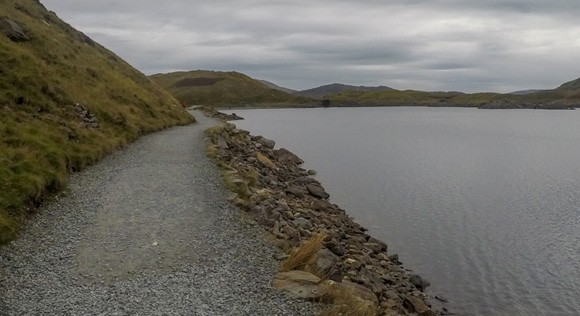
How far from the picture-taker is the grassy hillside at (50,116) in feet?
60.3

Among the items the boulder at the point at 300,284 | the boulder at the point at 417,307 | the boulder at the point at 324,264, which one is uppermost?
the boulder at the point at 300,284

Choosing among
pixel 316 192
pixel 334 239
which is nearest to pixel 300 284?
pixel 334 239

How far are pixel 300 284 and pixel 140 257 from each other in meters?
4.73

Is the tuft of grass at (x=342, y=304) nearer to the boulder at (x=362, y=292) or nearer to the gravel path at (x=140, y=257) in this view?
the gravel path at (x=140, y=257)

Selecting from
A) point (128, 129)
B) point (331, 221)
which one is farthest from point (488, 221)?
point (128, 129)

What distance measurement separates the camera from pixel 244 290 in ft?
41.1

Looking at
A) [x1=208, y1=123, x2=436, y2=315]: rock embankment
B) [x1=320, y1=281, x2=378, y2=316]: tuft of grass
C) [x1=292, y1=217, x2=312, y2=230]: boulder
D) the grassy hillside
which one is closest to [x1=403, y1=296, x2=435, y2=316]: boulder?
[x1=208, y1=123, x2=436, y2=315]: rock embankment

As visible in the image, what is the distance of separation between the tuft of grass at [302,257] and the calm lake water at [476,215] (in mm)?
7308

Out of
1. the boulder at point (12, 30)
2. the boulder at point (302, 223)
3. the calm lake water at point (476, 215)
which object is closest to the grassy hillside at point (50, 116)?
the boulder at point (12, 30)

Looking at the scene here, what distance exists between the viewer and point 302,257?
1467 centimetres

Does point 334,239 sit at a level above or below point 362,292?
below

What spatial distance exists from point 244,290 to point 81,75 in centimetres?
3768

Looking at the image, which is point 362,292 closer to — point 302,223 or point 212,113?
point 302,223

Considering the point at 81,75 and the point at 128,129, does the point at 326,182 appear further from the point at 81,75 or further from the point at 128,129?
the point at 81,75
